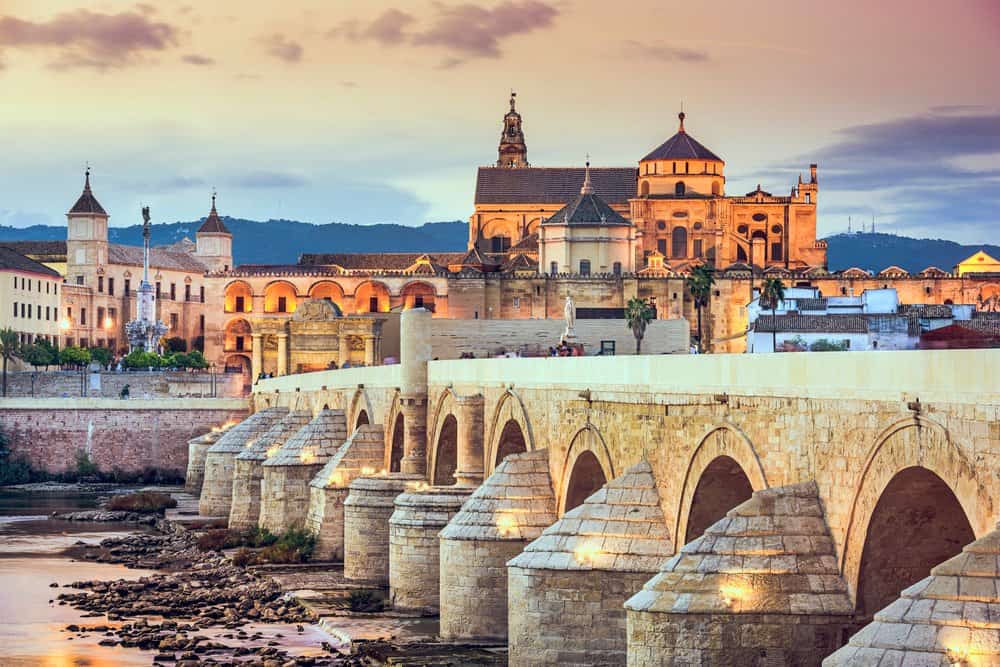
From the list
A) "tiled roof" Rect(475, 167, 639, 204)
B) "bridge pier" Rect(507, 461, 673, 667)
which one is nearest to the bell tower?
"tiled roof" Rect(475, 167, 639, 204)

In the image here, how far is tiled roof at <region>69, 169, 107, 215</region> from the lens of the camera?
121m

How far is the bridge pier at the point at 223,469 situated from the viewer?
57.3 m

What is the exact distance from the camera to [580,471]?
25.6 m

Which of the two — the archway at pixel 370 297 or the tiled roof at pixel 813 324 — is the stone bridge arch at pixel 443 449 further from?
the archway at pixel 370 297

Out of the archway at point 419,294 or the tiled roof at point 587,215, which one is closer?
the tiled roof at point 587,215

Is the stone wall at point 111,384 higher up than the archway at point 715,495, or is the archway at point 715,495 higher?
the stone wall at point 111,384

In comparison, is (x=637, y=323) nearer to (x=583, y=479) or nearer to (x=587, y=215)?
(x=587, y=215)

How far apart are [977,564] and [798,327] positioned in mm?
49005

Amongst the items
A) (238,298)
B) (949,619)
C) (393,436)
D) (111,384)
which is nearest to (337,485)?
A: (393,436)

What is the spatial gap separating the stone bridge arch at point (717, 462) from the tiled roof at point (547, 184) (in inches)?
3670

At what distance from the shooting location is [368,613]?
30672 mm

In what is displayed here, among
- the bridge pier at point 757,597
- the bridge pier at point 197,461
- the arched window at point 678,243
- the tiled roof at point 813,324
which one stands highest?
the arched window at point 678,243

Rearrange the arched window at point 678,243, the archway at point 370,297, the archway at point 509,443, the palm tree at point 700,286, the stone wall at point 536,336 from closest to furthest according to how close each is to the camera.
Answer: the archway at point 509,443 → the stone wall at point 536,336 → the palm tree at point 700,286 → the archway at point 370,297 → the arched window at point 678,243

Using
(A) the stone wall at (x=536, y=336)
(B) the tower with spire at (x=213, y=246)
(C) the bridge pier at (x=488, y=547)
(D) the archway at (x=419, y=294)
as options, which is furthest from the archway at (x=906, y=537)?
(B) the tower with spire at (x=213, y=246)
